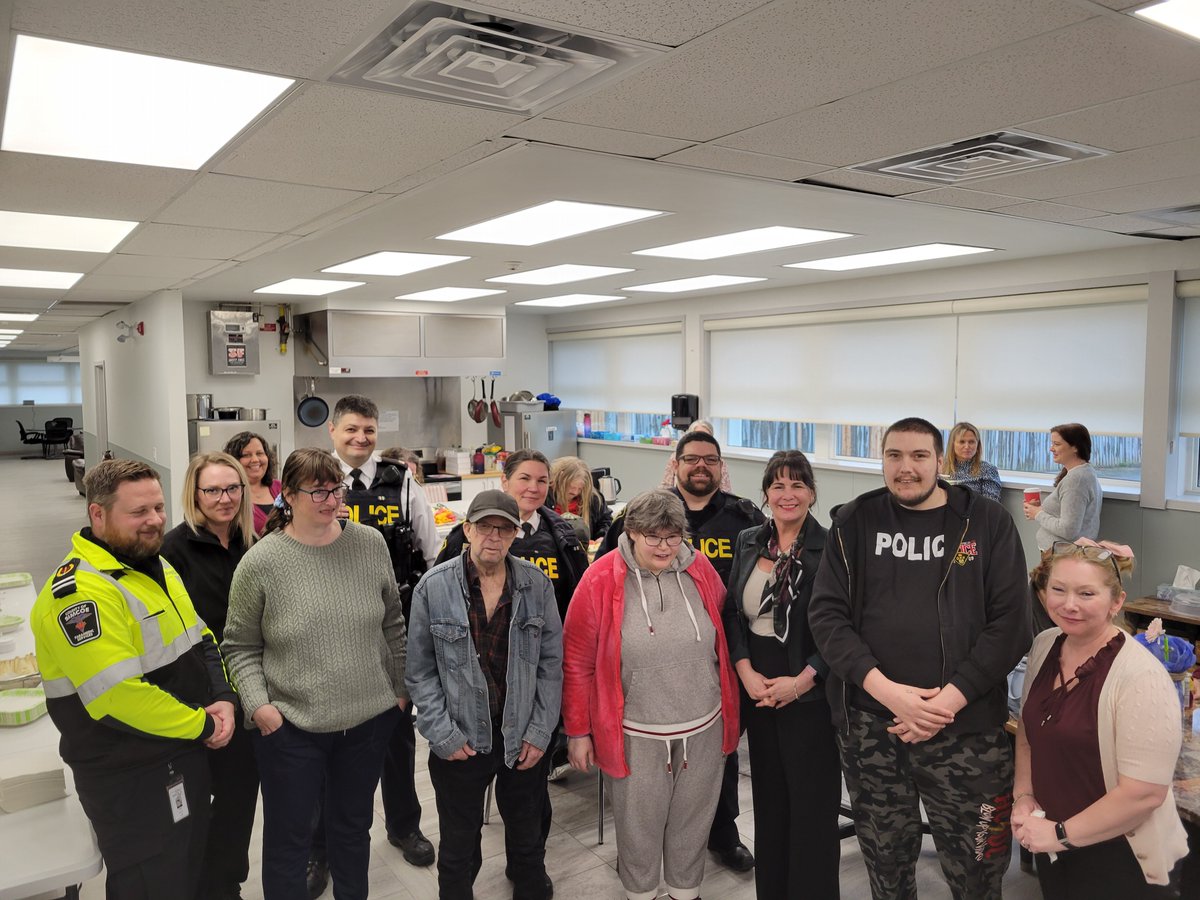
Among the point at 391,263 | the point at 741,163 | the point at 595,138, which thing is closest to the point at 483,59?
the point at 595,138

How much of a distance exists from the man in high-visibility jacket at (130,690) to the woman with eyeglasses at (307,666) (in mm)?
141

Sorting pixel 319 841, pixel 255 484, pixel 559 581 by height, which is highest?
pixel 255 484

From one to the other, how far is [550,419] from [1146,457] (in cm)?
605

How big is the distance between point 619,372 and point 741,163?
6.72 m

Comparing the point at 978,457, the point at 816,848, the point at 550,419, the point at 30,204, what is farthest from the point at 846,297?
the point at 30,204

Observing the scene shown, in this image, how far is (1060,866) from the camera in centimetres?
206

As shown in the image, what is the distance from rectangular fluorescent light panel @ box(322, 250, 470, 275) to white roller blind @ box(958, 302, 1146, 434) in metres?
3.85

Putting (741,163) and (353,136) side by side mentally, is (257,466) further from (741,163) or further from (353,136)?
(741,163)

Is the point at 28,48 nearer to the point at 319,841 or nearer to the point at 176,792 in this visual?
the point at 176,792

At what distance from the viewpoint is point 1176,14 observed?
68.0 inches

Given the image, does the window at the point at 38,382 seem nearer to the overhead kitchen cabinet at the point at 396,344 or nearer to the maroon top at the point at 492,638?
the overhead kitchen cabinet at the point at 396,344

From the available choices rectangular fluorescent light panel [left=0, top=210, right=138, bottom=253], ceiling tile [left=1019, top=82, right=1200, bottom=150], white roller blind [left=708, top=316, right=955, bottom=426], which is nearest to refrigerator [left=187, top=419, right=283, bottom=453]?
rectangular fluorescent light panel [left=0, top=210, right=138, bottom=253]

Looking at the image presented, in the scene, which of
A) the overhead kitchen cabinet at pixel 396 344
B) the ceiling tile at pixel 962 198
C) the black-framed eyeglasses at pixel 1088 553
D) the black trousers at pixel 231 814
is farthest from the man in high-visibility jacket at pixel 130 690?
the overhead kitchen cabinet at pixel 396 344

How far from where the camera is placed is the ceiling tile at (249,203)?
3045 millimetres
